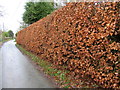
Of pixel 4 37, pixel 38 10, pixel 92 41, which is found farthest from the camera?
pixel 4 37

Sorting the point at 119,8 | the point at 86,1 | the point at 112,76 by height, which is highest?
the point at 86,1

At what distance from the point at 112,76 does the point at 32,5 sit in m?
14.3

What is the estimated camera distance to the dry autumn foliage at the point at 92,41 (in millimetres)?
2771

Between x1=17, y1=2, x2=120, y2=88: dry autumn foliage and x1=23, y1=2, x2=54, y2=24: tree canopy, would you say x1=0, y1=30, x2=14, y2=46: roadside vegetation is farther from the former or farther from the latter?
x1=17, y1=2, x2=120, y2=88: dry autumn foliage

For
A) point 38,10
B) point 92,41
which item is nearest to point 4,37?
point 38,10

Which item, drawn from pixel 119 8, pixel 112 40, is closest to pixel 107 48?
pixel 112 40

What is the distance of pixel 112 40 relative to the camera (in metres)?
2.85

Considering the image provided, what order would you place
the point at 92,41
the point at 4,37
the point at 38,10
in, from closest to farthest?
the point at 92,41 < the point at 38,10 < the point at 4,37

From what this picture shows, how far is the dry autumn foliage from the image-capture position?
277 cm

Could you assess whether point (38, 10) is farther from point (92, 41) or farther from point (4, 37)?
point (4, 37)

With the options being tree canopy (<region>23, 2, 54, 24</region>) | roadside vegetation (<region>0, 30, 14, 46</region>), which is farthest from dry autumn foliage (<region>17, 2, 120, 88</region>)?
roadside vegetation (<region>0, 30, 14, 46</region>)

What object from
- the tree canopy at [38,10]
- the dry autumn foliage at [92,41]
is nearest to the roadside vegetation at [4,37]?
the tree canopy at [38,10]

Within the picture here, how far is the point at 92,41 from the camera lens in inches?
124

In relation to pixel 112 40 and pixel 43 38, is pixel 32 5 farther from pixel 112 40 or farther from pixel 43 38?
pixel 112 40
